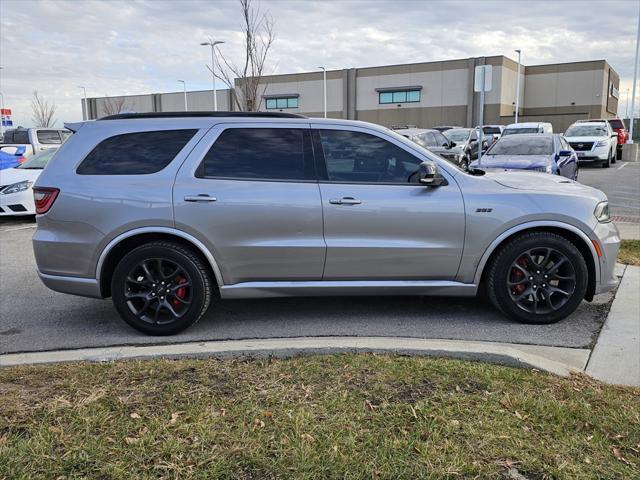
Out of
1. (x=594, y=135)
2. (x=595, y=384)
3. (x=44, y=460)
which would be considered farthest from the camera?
(x=594, y=135)

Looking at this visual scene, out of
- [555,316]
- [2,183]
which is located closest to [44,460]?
[555,316]

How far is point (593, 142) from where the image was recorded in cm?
2197

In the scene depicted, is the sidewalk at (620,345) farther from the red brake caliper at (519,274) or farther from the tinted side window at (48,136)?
the tinted side window at (48,136)

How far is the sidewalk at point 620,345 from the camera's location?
12.8ft

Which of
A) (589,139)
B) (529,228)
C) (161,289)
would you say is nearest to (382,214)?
(529,228)

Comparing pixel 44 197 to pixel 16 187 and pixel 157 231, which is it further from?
pixel 16 187

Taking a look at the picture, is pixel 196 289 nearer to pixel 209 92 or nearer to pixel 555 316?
pixel 555 316

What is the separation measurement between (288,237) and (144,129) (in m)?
1.53

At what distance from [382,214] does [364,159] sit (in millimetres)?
510

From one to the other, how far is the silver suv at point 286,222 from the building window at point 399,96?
5453 cm

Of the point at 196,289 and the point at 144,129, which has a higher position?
the point at 144,129

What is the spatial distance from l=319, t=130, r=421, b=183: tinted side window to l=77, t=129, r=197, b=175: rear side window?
1.19m

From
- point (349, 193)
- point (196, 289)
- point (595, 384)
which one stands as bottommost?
point (595, 384)

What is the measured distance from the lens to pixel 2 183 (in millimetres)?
11148
